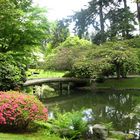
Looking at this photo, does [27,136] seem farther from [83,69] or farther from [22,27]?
[83,69]

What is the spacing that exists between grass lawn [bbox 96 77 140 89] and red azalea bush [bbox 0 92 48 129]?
66.6 feet

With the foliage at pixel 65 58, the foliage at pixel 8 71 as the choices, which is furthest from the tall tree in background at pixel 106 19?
the foliage at pixel 8 71

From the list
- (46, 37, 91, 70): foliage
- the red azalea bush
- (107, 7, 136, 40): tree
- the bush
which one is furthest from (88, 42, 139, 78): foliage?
the red azalea bush

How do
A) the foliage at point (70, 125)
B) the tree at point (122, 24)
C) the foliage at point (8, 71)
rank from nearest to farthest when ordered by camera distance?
1. the foliage at point (70, 125)
2. the foliage at point (8, 71)
3. the tree at point (122, 24)

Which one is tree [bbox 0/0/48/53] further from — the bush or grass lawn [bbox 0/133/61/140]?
the bush

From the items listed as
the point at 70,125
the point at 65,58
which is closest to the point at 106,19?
the point at 65,58

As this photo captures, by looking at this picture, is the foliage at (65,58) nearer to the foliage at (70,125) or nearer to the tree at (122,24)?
the tree at (122,24)

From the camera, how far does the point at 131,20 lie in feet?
147

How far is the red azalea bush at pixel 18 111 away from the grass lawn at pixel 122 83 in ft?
66.6

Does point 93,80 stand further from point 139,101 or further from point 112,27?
point 112,27

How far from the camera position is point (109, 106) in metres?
22.3

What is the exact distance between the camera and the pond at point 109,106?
16.1m

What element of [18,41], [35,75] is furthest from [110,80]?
[18,41]

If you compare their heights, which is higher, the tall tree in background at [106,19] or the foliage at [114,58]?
the tall tree in background at [106,19]
